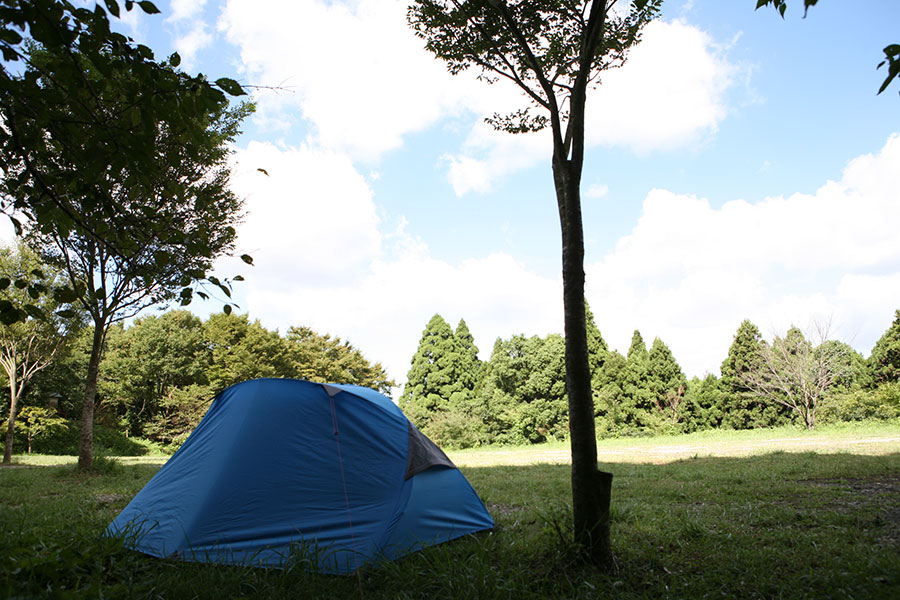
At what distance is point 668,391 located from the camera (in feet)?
76.4

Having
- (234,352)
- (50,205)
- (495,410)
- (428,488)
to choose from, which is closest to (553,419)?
(495,410)

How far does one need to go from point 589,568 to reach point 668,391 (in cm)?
2213

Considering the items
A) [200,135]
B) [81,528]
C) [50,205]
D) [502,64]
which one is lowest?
[81,528]

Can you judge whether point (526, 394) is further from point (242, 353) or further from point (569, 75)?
point (569, 75)

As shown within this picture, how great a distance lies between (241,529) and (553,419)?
21.5m

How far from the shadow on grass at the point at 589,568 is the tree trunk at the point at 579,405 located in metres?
0.20

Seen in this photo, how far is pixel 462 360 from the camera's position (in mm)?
30234

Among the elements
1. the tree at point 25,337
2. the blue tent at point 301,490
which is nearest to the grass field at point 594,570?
the blue tent at point 301,490

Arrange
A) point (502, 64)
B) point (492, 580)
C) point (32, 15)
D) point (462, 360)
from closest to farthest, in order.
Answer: point (32, 15) → point (492, 580) → point (502, 64) → point (462, 360)

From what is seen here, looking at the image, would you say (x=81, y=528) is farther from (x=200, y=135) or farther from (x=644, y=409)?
(x=644, y=409)

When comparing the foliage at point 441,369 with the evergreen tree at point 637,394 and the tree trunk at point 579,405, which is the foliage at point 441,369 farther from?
the tree trunk at point 579,405

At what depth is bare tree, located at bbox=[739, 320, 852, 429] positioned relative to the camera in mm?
18891

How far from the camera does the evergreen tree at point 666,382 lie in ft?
76.1

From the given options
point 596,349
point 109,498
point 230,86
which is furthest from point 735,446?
point 230,86
